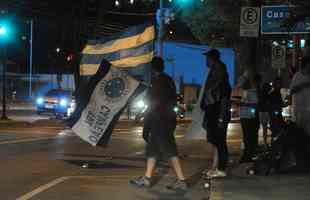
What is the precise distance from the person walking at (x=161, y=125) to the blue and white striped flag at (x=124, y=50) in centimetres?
226

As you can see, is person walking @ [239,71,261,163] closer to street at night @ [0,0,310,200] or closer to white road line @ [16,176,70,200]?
street at night @ [0,0,310,200]

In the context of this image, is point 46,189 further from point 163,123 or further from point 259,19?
point 259,19

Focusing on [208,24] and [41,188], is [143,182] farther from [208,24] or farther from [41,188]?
[208,24]

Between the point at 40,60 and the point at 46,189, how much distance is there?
70239 millimetres

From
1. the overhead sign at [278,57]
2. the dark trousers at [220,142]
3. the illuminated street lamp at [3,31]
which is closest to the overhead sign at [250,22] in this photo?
the dark trousers at [220,142]

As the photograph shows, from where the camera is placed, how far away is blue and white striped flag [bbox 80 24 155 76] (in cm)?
1236

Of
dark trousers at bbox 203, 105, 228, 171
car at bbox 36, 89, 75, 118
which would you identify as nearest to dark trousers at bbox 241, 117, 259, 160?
dark trousers at bbox 203, 105, 228, 171

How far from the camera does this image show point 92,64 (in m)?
12.5

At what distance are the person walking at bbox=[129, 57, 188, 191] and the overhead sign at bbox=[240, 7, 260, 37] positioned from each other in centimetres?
303

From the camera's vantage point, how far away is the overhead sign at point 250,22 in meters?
12.6

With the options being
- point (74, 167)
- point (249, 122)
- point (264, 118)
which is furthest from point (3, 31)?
point (249, 122)

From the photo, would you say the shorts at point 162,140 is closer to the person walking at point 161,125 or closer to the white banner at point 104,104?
the person walking at point 161,125

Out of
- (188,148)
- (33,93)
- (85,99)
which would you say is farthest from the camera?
(33,93)

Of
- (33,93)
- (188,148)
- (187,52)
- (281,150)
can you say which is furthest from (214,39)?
(33,93)
